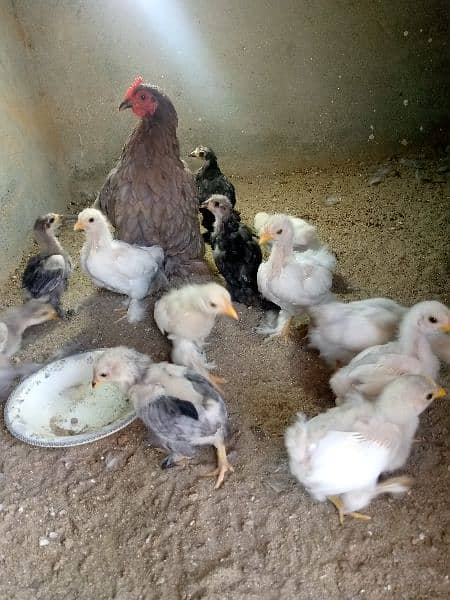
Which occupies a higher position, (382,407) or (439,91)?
(439,91)

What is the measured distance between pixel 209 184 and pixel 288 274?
1433 millimetres

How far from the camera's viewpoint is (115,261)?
3.40 metres

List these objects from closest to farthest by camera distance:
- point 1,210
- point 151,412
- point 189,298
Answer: point 151,412 → point 189,298 → point 1,210

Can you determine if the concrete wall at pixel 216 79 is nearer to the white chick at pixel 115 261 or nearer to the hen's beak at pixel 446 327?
the white chick at pixel 115 261

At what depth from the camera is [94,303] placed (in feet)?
12.6

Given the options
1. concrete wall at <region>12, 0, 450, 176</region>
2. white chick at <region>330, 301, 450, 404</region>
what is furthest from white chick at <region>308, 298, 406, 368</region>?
concrete wall at <region>12, 0, 450, 176</region>

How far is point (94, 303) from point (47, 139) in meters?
1.89

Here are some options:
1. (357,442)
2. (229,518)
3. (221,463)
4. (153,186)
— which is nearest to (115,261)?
(153,186)

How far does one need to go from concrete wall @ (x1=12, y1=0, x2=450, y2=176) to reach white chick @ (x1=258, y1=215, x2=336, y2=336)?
7.67 ft

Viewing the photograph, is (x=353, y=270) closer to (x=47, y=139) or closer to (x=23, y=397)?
(x=23, y=397)

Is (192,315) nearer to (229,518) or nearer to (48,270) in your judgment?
(229,518)

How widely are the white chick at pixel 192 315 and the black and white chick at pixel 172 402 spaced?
37 cm

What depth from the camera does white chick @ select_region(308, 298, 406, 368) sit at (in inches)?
110

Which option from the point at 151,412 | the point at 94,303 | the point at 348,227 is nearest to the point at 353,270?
the point at 348,227
